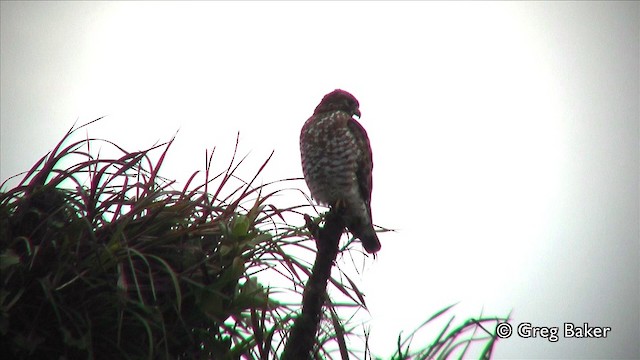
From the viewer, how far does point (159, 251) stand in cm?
296

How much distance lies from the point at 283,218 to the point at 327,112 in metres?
1.67

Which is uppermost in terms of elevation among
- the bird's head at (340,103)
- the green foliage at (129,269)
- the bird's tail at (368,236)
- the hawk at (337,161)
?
the bird's head at (340,103)

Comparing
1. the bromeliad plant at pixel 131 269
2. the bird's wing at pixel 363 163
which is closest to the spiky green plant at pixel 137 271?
the bromeliad plant at pixel 131 269

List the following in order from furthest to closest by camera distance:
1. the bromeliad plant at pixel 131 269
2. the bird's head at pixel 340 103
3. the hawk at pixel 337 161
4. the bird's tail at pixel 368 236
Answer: the bird's head at pixel 340 103 < the hawk at pixel 337 161 < the bird's tail at pixel 368 236 < the bromeliad plant at pixel 131 269

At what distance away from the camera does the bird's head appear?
5.00 meters

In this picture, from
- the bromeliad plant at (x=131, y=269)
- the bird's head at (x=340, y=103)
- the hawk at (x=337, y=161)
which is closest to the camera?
the bromeliad plant at (x=131, y=269)

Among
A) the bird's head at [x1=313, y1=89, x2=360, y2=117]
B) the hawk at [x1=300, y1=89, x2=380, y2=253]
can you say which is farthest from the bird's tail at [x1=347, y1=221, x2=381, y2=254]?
the bird's head at [x1=313, y1=89, x2=360, y2=117]

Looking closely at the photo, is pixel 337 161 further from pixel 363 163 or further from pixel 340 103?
pixel 340 103

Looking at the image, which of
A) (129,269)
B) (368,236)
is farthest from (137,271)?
(368,236)

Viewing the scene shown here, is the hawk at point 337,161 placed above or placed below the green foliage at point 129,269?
above

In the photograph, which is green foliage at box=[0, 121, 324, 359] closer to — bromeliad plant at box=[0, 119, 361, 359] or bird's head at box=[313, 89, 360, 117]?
bromeliad plant at box=[0, 119, 361, 359]

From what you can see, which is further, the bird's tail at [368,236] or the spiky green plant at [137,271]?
the bird's tail at [368,236]

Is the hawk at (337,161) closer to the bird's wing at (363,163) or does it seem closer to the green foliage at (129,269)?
Answer: the bird's wing at (363,163)

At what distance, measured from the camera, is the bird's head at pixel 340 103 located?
5.00 m
